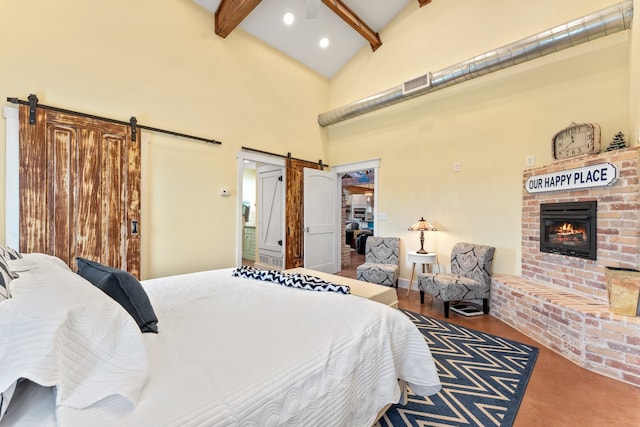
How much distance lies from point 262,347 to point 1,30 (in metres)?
3.67

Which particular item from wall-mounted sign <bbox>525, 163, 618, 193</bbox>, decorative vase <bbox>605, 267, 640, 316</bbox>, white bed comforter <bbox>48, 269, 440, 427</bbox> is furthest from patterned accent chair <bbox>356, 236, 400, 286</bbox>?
white bed comforter <bbox>48, 269, 440, 427</bbox>

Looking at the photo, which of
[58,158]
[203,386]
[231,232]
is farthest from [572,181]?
[58,158]

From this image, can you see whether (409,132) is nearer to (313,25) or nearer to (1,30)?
(313,25)

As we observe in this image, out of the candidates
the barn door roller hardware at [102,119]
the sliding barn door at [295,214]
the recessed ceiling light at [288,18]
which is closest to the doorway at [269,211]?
the sliding barn door at [295,214]

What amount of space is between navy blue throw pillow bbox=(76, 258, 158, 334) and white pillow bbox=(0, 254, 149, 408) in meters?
0.26

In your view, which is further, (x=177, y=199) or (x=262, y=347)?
(x=177, y=199)

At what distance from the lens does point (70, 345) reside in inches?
30.6

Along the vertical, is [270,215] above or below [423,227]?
above

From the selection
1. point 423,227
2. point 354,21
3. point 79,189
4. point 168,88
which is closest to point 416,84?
point 354,21

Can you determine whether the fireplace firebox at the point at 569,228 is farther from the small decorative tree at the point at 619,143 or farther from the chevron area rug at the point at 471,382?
the chevron area rug at the point at 471,382

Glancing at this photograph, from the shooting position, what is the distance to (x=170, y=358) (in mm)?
1008

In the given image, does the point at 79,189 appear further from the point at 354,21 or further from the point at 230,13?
the point at 354,21

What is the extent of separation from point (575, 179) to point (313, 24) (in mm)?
4084

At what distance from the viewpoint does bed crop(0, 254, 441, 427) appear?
0.70m
